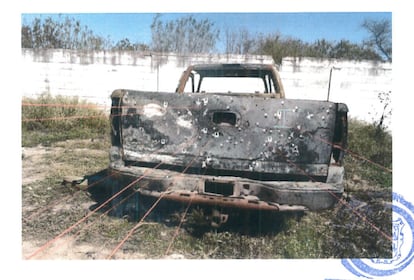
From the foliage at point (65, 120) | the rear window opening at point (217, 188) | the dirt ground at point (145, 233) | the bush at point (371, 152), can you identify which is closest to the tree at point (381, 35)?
the bush at point (371, 152)

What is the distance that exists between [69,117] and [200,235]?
169cm

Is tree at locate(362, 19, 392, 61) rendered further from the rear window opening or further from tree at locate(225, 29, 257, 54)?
the rear window opening

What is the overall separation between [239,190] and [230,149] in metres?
0.25

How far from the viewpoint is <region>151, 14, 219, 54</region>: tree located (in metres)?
2.23

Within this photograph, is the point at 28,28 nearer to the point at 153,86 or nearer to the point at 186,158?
the point at 153,86

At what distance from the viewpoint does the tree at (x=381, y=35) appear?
2150mm

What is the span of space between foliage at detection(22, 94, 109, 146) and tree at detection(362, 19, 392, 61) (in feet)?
7.45

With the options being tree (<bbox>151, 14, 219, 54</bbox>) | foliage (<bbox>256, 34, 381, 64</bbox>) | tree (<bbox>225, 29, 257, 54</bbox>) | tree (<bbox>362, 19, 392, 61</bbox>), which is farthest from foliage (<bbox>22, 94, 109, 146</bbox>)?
tree (<bbox>362, 19, 392, 61</bbox>)

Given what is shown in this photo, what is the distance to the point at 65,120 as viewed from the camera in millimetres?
2834

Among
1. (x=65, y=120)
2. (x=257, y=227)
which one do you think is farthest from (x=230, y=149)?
(x=65, y=120)

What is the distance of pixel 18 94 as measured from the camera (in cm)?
213

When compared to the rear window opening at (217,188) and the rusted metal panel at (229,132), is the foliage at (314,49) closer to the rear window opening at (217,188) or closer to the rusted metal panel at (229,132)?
the rusted metal panel at (229,132)

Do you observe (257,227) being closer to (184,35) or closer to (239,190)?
(239,190)
